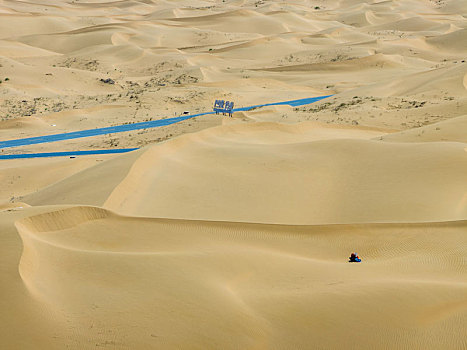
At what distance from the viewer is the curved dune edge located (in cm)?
553

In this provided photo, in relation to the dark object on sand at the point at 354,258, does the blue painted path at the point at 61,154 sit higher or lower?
lower

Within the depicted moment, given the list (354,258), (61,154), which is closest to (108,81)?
(61,154)

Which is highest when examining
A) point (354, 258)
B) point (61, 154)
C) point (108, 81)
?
point (108, 81)

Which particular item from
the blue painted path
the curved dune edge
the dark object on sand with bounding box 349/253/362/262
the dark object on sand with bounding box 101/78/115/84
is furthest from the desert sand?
the dark object on sand with bounding box 101/78/115/84

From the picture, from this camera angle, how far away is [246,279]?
22.8 ft

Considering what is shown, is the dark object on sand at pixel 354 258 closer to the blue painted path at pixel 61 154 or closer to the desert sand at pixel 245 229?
the desert sand at pixel 245 229

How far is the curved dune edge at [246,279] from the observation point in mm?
5531

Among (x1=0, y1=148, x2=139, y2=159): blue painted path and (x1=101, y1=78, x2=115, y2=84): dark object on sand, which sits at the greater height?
(x1=101, y1=78, x2=115, y2=84): dark object on sand

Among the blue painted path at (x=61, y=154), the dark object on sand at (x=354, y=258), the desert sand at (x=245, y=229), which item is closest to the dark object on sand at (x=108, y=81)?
the desert sand at (x=245, y=229)

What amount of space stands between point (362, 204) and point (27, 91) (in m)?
29.1

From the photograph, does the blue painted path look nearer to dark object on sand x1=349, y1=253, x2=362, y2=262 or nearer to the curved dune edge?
the curved dune edge

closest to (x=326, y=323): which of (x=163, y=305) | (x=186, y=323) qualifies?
(x=186, y=323)

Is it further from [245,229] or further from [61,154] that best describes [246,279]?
[61,154]

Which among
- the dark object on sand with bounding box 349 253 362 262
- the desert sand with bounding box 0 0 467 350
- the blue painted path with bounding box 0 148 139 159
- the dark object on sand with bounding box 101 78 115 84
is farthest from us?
the dark object on sand with bounding box 101 78 115 84
